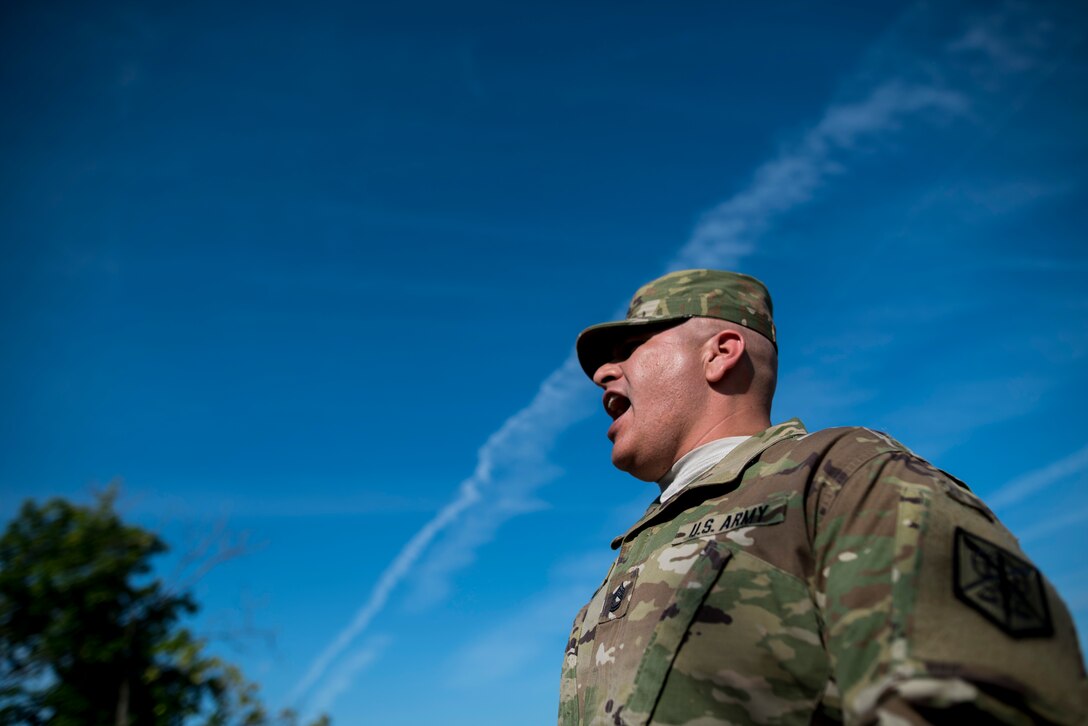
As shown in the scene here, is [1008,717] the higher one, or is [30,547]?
[30,547]

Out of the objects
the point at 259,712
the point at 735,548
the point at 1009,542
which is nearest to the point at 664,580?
the point at 735,548

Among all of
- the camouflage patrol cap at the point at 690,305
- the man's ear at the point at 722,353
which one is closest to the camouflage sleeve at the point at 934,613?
the man's ear at the point at 722,353

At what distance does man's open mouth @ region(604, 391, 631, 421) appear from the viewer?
3045mm

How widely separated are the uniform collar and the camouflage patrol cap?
0.65 m

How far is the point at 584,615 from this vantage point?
99.9 inches

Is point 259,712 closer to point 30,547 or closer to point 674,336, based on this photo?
point 30,547

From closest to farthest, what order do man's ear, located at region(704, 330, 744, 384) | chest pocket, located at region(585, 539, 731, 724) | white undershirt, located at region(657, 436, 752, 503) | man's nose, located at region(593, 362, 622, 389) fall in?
chest pocket, located at region(585, 539, 731, 724) < white undershirt, located at region(657, 436, 752, 503) < man's ear, located at region(704, 330, 744, 384) < man's nose, located at region(593, 362, 622, 389)

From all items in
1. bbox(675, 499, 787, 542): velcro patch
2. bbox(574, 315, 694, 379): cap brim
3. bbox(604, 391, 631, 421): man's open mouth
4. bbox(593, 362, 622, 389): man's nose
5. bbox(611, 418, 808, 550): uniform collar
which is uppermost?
bbox(574, 315, 694, 379): cap brim

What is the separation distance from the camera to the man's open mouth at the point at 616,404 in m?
A: 3.04

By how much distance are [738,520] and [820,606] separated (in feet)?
1.11

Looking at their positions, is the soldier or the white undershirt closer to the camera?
the soldier

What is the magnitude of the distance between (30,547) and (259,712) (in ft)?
23.6

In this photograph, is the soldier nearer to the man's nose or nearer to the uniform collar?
the uniform collar

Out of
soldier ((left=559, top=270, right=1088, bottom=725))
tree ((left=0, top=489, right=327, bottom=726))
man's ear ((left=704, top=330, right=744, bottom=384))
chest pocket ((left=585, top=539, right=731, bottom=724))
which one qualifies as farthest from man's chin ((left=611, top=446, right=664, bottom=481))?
tree ((left=0, top=489, right=327, bottom=726))
